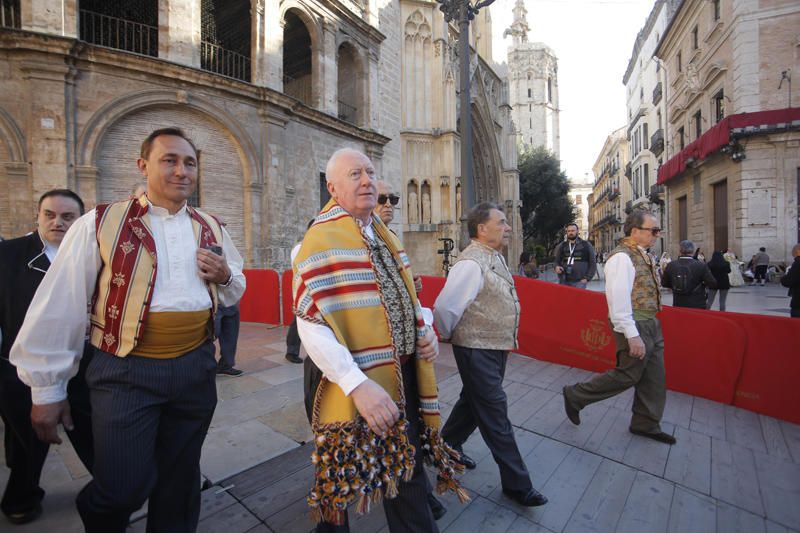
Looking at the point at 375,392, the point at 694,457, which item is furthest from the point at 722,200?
the point at 375,392

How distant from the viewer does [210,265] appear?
182cm

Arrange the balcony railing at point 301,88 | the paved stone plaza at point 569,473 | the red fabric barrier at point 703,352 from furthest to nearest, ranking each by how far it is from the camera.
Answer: the balcony railing at point 301,88 < the red fabric barrier at point 703,352 < the paved stone plaza at point 569,473

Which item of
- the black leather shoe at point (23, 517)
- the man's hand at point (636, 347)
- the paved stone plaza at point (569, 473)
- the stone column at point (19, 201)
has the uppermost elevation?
the stone column at point (19, 201)

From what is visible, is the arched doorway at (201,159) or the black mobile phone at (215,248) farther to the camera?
the arched doorway at (201,159)

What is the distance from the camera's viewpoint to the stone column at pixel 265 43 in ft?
39.4

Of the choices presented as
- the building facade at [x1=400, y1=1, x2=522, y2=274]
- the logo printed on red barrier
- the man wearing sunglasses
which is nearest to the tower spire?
the building facade at [x1=400, y1=1, x2=522, y2=274]

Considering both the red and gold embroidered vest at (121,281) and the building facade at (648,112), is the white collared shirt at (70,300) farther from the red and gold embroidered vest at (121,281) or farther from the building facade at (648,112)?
the building facade at (648,112)

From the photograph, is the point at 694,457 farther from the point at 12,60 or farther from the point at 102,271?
the point at 12,60

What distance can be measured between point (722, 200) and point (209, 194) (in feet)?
67.9

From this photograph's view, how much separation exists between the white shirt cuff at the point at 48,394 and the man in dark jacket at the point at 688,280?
6714 millimetres

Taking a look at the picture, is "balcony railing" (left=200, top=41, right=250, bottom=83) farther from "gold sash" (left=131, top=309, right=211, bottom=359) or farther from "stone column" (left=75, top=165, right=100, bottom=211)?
"gold sash" (left=131, top=309, right=211, bottom=359)

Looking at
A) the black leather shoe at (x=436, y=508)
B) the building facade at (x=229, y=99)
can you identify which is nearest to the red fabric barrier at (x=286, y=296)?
the building facade at (x=229, y=99)

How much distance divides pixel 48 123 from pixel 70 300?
9.96m

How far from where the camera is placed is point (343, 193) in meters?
1.80
